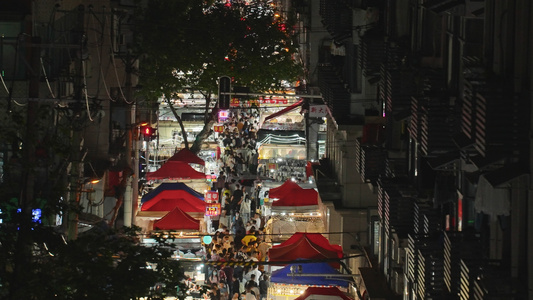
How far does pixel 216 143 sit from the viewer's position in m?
49.0

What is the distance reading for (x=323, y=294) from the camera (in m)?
22.8

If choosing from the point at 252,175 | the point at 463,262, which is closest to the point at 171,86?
the point at 252,175

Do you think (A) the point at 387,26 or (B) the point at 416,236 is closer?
(B) the point at 416,236

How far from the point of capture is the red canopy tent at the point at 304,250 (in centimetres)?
2564

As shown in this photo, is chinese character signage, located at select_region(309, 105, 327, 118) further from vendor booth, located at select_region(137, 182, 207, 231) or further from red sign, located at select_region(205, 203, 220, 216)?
vendor booth, located at select_region(137, 182, 207, 231)

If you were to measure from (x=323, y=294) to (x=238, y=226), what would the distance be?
1144cm

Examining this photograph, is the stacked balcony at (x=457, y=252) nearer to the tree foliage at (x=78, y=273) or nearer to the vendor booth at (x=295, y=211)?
the tree foliage at (x=78, y=273)

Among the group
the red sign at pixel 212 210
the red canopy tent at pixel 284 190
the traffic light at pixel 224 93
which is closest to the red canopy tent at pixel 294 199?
the red canopy tent at pixel 284 190

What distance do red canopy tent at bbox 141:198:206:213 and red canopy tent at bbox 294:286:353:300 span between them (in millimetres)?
10565

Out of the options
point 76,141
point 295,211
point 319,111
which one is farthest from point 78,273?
point 319,111

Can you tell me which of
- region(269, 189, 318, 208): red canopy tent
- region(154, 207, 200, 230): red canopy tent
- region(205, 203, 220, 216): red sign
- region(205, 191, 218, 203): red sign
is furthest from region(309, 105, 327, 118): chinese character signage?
region(154, 207, 200, 230): red canopy tent

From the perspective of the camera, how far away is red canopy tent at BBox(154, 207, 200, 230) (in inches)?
1190

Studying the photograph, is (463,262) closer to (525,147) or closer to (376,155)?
(525,147)

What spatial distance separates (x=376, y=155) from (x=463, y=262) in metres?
10.9
